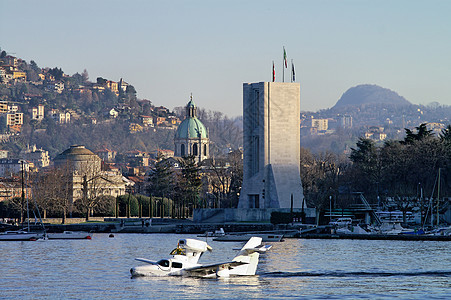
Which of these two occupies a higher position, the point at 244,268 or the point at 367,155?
the point at 367,155

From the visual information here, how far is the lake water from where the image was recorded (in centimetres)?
4269

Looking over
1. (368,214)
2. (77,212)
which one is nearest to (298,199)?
(368,214)

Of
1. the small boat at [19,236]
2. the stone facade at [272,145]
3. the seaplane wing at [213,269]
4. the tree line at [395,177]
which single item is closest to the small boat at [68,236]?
the small boat at [19,236]

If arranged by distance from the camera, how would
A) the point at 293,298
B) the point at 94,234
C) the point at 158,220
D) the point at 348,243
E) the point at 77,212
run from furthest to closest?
the point at 77,212 → the point at 158,220 → the point at 94,234 → the point at 348,243 → the point at 293,298

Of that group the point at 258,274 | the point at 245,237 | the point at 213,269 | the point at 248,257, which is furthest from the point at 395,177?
the point at 213,269

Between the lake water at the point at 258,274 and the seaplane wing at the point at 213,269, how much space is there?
0.39 metres

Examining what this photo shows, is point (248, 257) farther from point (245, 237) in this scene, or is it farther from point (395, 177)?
point (395, 177)

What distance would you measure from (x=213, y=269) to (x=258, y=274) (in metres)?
3.48

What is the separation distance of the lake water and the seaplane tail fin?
17.6 inches

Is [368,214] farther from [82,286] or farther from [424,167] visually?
[82,286]

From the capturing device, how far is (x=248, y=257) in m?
46.8

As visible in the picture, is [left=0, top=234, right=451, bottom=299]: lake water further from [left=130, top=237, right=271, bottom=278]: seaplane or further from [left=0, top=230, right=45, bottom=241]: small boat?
[left=0, top=230, right=45, bottom=241]: small boat

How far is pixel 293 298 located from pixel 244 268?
6.77 meters

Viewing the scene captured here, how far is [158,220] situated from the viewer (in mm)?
117938
